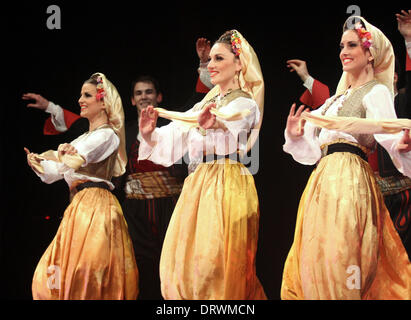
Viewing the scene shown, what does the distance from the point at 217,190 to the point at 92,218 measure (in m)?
1.02

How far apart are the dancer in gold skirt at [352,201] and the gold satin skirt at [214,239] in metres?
0.29

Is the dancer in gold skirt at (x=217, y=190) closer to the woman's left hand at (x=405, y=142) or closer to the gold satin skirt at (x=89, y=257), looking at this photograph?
the gold satin skirt at (x=89, y=257)

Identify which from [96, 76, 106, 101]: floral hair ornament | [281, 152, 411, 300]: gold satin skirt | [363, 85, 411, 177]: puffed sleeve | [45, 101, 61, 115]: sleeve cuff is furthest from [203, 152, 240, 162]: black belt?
[45, 101, 61, 115]: sleeve cuff

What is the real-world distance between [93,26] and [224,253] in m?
2.17

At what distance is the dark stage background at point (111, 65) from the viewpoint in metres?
4.44

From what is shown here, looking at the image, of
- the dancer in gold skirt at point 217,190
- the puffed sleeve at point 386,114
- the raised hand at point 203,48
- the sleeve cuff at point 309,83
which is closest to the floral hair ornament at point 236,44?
the dancer in gold skirt at point 217,190

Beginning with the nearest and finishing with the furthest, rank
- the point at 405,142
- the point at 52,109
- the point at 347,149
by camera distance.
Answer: the point at 405,142
the point at 347,149
the point at 52,109

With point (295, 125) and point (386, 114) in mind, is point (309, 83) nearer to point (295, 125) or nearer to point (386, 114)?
point (295, 125)

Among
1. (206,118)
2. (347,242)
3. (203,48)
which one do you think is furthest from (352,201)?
(203,48)

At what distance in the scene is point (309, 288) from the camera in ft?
12.0

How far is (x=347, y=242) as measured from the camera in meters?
3.58

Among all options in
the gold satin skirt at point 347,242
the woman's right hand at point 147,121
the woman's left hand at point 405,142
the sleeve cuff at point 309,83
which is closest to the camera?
the gold satin skirt at point 347,242

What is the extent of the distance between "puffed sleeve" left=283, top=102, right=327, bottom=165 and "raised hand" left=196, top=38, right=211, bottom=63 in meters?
0.93
